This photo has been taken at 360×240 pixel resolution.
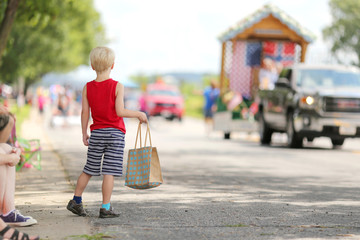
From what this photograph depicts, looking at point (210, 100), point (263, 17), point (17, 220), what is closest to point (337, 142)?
point (210, 100)

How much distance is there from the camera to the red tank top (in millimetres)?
6586

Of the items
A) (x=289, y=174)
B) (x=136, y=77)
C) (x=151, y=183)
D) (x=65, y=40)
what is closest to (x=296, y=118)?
(x=289, y=174)

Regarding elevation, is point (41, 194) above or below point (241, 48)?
below

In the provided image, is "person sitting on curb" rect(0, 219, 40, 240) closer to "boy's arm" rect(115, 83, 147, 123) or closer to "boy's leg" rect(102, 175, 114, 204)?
"boy's leg" rect(102, 175, 114, 204)

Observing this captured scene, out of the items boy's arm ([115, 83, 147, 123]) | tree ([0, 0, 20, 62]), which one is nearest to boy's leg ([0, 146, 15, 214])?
boy's arm ([115, 83, 147, 123])

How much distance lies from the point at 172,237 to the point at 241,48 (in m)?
20.6

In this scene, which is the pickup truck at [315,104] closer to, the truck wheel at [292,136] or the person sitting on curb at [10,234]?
the truck wheel at [292,136]

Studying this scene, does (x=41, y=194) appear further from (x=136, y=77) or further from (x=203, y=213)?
(x=136, y=77)

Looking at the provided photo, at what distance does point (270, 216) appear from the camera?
22.7 feet

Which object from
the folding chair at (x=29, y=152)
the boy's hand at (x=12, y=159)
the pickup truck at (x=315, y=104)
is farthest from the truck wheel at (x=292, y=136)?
the boy's hand at (x=12, y=159)

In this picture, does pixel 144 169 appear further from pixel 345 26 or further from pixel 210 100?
pixel 345 26

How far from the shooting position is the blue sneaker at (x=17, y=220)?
5930 millimetres

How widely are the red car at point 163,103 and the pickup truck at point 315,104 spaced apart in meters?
17.9

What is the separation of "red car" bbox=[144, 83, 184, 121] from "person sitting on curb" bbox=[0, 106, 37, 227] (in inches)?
1168
